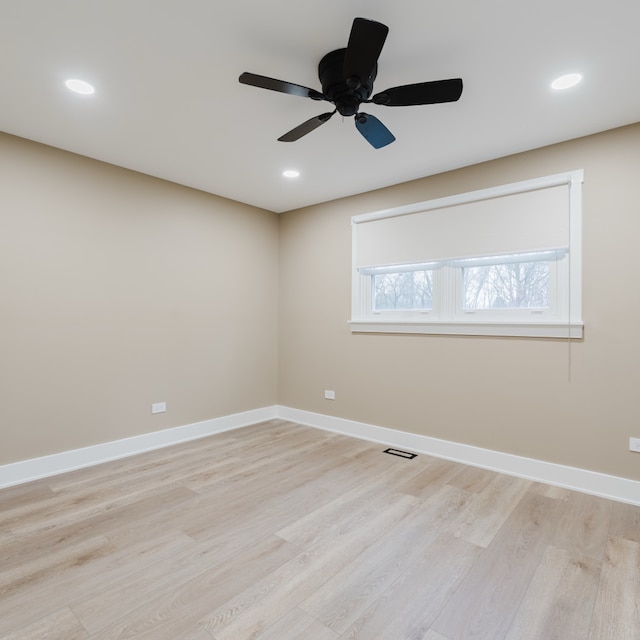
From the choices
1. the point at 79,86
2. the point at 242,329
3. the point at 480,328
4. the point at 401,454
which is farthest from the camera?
the point at 242,329

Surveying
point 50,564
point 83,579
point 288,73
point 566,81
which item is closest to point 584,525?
point 566,81

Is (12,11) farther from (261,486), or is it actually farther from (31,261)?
(261,486)

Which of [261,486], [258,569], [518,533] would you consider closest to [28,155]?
[261,486]

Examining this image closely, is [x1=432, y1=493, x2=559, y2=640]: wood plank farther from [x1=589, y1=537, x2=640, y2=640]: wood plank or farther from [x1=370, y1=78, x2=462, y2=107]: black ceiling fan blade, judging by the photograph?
[x1=370, y1=78, x2=462, y2=107]: black ceiling fan blade

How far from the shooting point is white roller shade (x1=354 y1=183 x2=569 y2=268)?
3041 mm

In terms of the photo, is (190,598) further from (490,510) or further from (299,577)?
(490,510)

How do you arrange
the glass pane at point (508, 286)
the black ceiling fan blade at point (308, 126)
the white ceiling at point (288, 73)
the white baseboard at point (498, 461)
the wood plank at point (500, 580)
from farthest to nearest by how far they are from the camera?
1. the glass pane at point (508, 286)
2. the white baseboard at point (498, 461)
3. the black ceiling fan blade at point (308, 126)
4. the white ceiling at point (288, 73)
5. the wood plank at point (500, 580)

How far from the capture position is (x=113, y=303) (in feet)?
11.5

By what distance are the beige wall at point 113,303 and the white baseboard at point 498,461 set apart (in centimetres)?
131

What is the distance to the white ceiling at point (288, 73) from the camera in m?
1.76

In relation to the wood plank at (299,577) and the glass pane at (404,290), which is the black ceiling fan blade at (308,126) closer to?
the glass pane at (404,290)

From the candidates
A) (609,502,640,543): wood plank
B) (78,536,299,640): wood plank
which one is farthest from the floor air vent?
(78,536,299,640): wood plank

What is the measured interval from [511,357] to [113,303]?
3.52 m

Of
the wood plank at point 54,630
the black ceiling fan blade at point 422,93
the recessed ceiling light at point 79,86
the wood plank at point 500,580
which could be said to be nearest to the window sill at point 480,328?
the wood plank at point 500,580
